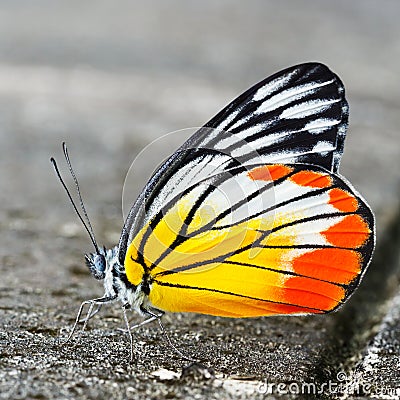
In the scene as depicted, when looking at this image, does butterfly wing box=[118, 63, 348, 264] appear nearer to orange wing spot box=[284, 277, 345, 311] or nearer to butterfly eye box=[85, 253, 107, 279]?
butterfly eye box=[85, 253, 107, 279]

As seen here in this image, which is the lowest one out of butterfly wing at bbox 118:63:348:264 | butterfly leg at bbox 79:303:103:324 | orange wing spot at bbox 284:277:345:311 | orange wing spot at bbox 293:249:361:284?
butterfly leg at bbox 79:303:103:324

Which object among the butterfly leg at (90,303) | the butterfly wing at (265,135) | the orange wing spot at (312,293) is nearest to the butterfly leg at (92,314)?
the butterfly leg at (90,303)

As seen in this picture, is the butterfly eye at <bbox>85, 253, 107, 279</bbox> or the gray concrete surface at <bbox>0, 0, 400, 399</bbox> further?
the butterfly eye at <bbox>85, 253, 107, 279</bbox>

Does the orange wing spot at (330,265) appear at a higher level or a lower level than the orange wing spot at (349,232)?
lower

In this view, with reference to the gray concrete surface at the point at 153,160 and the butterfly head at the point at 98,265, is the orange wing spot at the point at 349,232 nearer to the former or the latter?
the gray concrete surface at the point at 153,160

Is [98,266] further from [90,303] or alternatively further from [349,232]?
[349,232]

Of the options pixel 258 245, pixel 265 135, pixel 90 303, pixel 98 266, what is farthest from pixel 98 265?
pixel 265 135

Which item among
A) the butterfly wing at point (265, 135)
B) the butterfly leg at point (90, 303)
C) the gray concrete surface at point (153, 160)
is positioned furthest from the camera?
the butterfly wing at point (265, 135)

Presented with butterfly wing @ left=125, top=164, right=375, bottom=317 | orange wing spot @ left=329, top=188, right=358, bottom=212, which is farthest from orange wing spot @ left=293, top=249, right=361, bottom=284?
orange wing spot @ left=329, top=188, right=358, bottom=212
